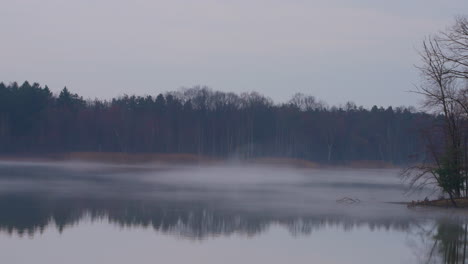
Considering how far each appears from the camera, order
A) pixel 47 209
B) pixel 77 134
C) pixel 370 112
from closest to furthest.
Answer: pixel 47 209 → pixel 77 134 → pixel 370 112

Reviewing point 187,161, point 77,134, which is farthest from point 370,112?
point 77,134

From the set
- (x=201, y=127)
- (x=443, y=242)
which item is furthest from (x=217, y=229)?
(x=201, y=127)

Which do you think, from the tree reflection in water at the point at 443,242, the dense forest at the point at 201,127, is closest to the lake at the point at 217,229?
the tree reflection in water at the point at 443,242

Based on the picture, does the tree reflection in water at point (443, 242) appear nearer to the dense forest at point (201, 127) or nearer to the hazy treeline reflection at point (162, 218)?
the hazy treeline reflection at point (162, 218)

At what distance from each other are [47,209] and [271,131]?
75370mm

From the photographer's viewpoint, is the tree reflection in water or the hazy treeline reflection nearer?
the tree reflection in water

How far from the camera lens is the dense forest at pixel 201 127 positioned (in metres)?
85.2

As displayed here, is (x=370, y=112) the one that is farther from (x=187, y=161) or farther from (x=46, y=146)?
(x=46, y=146)

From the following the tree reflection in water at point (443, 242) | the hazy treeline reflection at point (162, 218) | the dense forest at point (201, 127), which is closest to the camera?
the tree reflection in water at point (443, 242)

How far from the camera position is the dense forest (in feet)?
280

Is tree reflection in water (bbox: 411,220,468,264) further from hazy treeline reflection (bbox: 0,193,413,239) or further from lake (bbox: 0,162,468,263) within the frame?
hazy treeline reflection (bbox: 0,193,413,239)

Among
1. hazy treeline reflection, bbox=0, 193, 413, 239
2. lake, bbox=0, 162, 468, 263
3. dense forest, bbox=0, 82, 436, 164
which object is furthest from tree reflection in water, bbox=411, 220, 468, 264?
dense forest, bbox=0, 82, 436, 164

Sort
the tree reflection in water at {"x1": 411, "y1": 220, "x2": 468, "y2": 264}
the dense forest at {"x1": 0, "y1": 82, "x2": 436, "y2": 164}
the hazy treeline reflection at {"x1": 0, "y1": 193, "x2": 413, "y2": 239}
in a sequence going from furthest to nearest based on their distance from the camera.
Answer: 1. the dense forest at {"x1": 0, "y1": 82, "x2": 436, "y2": 164}
2. the hazy treeline reflection at {"x1": 0, "y1": 193, "x2": 413, "y2": 239}
3. the tree reflection in water at {"x1": 411, "y1": 220, "x2": 468, "y2": 264}

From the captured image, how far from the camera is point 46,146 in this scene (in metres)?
85.4
